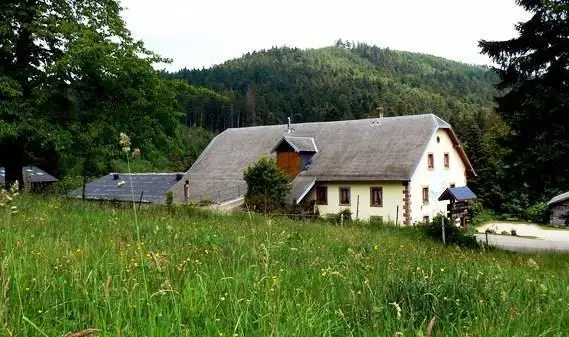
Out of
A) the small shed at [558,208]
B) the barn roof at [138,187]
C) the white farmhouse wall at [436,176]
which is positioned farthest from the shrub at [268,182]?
the small shed at [558,208]

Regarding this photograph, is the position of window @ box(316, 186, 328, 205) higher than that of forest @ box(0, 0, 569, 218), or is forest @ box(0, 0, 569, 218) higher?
forest @ box(0, 0, 569, 218)

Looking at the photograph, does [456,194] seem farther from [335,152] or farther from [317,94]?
[317,94]

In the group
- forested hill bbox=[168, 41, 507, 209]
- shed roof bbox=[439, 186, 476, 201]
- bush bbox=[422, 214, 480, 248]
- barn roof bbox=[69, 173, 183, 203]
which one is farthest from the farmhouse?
forested hill bbox=[168, 41, 507, 209]

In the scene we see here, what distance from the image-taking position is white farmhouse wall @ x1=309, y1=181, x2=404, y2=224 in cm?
3500

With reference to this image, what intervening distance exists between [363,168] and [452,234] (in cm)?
2015

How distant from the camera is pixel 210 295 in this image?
3277mm

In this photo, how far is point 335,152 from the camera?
39.8 m

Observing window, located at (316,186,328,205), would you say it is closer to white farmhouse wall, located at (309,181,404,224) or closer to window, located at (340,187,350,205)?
white farmhouse wall, located at (309,181,404,224)

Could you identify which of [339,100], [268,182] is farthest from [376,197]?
[339,100]

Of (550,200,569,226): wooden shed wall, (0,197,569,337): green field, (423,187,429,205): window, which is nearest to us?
(0,197,569,337): green field

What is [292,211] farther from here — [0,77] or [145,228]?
[145,228]

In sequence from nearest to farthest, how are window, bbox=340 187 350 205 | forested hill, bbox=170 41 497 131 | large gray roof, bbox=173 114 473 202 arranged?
1. large gray roof, bbox=173 114 473 202
2. window, bbox=340 187 350 205
3. forested hill, bbox=170 41 497 131

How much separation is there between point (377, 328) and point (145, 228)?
5239 millimetres

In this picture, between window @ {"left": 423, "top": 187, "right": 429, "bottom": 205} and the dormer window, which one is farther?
the dormer window
